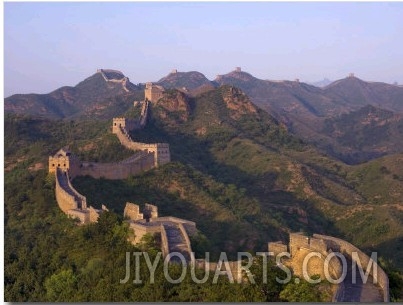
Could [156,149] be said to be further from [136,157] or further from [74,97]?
[74,97]

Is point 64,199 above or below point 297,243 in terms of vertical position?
above

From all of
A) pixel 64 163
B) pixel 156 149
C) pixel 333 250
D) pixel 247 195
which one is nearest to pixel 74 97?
pixel 247 195

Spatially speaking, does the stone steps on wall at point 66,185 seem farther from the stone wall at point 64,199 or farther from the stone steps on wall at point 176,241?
the stone steps on wall at point 176,241

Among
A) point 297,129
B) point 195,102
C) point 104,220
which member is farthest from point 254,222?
point 297,129

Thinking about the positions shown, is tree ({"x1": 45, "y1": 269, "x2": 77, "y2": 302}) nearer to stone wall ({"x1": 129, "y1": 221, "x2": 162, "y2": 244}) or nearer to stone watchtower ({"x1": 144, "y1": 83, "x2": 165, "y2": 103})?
stone wall ({"x1": 129, "y1": 221, "x2": 162, "y2": 244})

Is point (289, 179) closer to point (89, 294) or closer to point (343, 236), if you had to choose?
point (343, 236)

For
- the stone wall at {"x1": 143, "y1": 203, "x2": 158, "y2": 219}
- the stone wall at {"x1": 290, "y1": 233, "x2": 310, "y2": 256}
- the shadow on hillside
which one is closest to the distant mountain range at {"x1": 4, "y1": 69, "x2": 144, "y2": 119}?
the shadow on hillside

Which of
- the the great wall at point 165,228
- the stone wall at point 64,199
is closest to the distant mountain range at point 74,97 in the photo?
the the great wall at point 165,228

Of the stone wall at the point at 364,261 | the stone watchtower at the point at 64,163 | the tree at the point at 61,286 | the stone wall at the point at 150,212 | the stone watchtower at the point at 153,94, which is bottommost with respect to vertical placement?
the tree at the point at 61,286
